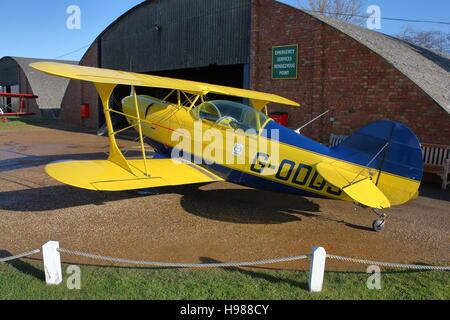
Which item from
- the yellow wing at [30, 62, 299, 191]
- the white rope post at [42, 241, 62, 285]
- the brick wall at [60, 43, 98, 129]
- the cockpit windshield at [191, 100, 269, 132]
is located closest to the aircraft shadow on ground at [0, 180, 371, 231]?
the yellow wing at [30, 62, 299, 191]

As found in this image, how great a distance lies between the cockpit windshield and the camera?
6345 millimetres

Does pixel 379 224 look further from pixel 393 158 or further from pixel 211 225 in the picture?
pixel 211 225

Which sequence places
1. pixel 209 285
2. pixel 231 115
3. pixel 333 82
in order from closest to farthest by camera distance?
pixel 209 285, pixel 231 115, pixel 333 82

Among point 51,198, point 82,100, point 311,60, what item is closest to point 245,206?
point 51,198

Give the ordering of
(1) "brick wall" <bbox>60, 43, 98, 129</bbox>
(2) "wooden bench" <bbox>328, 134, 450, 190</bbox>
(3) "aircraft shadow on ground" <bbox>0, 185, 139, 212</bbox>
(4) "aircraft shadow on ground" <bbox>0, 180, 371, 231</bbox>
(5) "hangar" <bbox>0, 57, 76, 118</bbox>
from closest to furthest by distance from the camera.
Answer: (4) "aircraft shadow on ground" <bbox>0, 180, 371, 231</bbox>, (3) "aircraft shadow on ground" <bbox>0, 185, 139, 212</bbox>, (2) "wooden bench" <bbox>328, 134, 450, 190</bbox>, (1) "brick wall" <bbox>60, 43, 98, 129</bbox>, (5) "hangar" <bbox>0, 57, 76, 118</bbox>

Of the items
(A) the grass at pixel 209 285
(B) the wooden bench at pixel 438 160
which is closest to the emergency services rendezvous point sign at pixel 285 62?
(B) the wooden bench at pixel 438 160

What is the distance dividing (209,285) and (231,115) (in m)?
3.53

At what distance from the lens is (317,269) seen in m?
3.57

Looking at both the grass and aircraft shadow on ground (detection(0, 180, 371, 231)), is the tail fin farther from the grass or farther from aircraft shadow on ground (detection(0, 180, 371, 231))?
the grass

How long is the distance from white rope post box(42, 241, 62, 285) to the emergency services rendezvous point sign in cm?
1007

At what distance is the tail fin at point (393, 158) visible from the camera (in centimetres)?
521

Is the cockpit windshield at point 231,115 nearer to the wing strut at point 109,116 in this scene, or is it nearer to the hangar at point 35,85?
the wing strut at point 109,116
